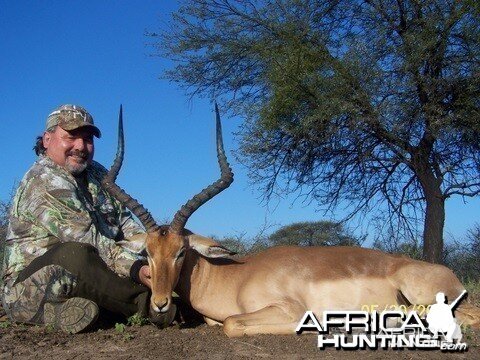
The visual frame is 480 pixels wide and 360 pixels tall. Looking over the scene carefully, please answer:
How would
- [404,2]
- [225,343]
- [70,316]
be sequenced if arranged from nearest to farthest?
1. [225,343]
2. [70,316]
3. [404,2]

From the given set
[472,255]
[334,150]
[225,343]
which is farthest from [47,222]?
[472,255]

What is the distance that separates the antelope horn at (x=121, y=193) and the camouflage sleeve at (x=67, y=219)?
318mm

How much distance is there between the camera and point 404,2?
11594mm

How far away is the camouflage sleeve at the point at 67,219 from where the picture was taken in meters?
5.96

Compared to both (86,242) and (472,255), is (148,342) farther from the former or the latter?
(472,255)

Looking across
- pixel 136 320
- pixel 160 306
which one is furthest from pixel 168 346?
pixel 136 320

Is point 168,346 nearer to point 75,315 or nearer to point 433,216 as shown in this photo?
point 75,315

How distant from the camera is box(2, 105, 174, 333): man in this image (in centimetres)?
560

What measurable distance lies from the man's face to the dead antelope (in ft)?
1.77

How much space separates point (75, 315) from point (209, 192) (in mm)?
1587

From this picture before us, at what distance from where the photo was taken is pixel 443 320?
5172 millimetres

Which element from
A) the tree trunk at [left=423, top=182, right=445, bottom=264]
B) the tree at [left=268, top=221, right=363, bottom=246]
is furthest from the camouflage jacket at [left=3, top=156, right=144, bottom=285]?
the tree at [left=268, top=221, right=363, bottom=246]

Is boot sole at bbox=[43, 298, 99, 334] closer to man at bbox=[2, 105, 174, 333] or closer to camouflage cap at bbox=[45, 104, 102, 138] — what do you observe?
man at bbox=[2, 105, 174, 333]

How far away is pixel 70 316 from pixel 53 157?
5.86ft
